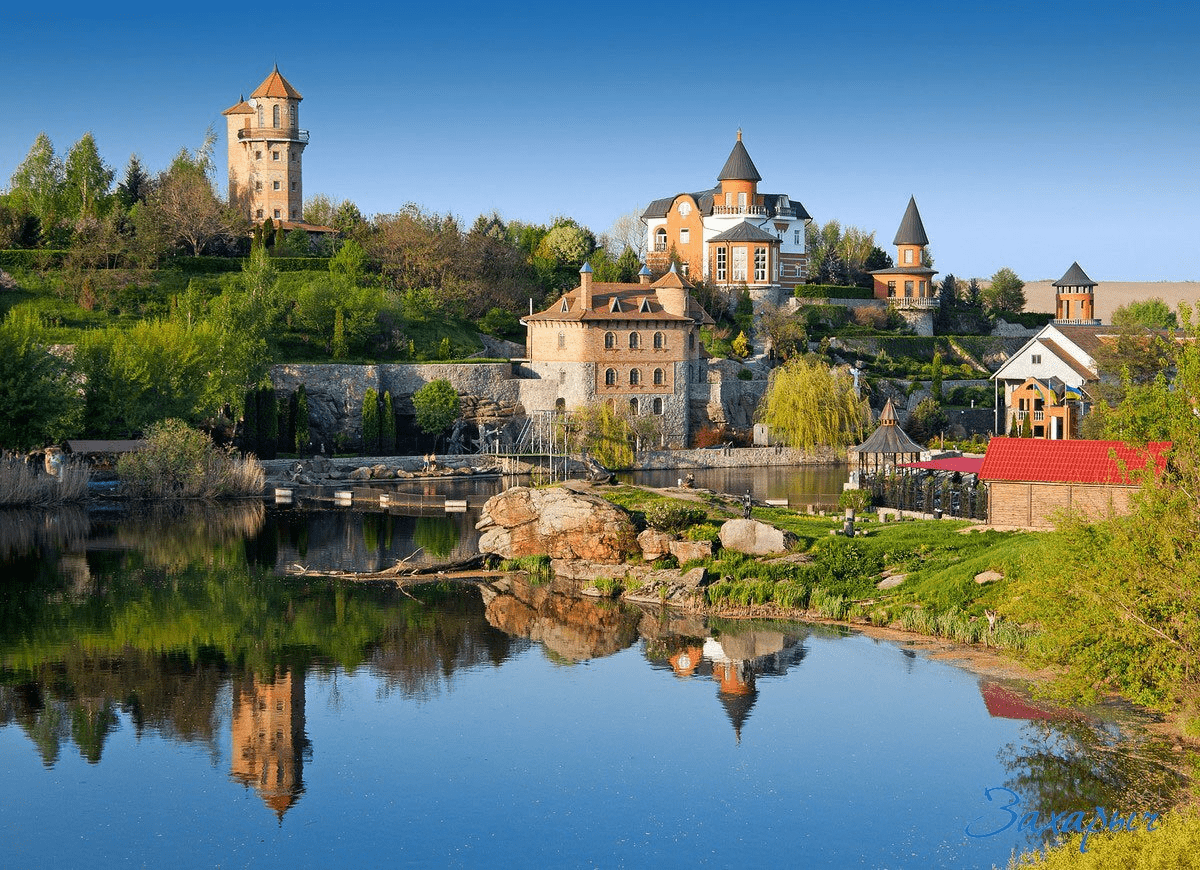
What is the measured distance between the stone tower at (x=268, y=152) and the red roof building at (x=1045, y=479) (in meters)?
49.6

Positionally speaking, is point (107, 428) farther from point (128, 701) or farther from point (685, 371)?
point (128, 701)

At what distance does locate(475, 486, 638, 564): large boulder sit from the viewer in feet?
98.6

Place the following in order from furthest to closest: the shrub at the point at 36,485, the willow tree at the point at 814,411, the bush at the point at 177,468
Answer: the willow tree at the point at 814,411 → the bush at the point at 177,468 → the shrub at the point at 36,485

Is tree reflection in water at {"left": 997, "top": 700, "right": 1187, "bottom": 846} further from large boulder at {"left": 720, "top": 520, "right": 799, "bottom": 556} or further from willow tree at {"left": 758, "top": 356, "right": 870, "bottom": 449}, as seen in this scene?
willow tree at {"left": 758, "top": 356, "right": 870, "bottom": 449}

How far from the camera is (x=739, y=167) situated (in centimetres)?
7325

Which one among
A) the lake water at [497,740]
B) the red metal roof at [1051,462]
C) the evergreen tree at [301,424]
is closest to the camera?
the lake water at [497,740]

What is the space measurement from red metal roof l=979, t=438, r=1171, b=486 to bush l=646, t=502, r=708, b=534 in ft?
19.3

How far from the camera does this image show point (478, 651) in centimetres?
2412

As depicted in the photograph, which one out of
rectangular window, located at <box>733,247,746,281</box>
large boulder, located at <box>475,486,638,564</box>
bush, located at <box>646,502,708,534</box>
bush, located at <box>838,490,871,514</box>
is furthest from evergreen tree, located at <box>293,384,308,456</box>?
rectangular window, located at <box>733,247,746,281</box>

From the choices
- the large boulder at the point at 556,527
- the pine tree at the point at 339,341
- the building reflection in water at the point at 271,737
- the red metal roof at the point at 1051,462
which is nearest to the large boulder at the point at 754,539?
the large boulder at the point at 556,527

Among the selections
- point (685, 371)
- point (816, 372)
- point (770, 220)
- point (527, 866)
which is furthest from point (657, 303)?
point (527, 866)

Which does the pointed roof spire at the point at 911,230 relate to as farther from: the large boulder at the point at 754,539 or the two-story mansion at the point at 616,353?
the large boulder at the point at 754,539

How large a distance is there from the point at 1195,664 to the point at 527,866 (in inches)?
320

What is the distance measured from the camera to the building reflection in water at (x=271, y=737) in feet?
58.1
